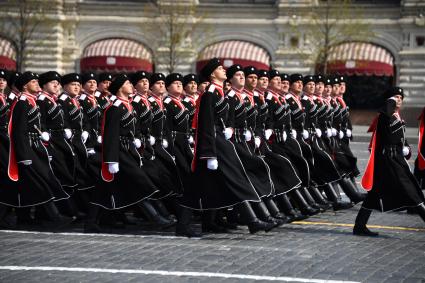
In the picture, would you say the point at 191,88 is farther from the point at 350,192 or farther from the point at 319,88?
the point at 350,192

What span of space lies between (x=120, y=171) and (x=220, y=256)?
2.42 meters

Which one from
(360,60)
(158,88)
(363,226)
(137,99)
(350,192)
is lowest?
(363,226)

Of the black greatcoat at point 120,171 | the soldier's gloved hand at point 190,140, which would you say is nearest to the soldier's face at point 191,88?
the soldier's gloved hand at point 190,140

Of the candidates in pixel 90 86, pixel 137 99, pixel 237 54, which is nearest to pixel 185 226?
pixel 137 99

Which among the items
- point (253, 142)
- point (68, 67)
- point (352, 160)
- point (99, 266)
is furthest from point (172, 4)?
point (99, 266)

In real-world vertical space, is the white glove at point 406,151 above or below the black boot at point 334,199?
above

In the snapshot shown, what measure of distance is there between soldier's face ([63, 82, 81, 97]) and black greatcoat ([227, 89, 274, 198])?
235cm

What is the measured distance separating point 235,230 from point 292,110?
2.50 meters

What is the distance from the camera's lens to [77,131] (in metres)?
14.6

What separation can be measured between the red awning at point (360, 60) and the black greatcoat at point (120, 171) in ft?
96.4

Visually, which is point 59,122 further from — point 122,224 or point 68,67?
point 68,67

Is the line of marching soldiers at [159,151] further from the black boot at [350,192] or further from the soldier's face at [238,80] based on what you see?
the black boot at [350,192]

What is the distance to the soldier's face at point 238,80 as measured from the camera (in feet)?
43.7

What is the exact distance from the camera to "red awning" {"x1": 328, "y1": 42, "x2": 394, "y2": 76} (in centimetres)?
4219
